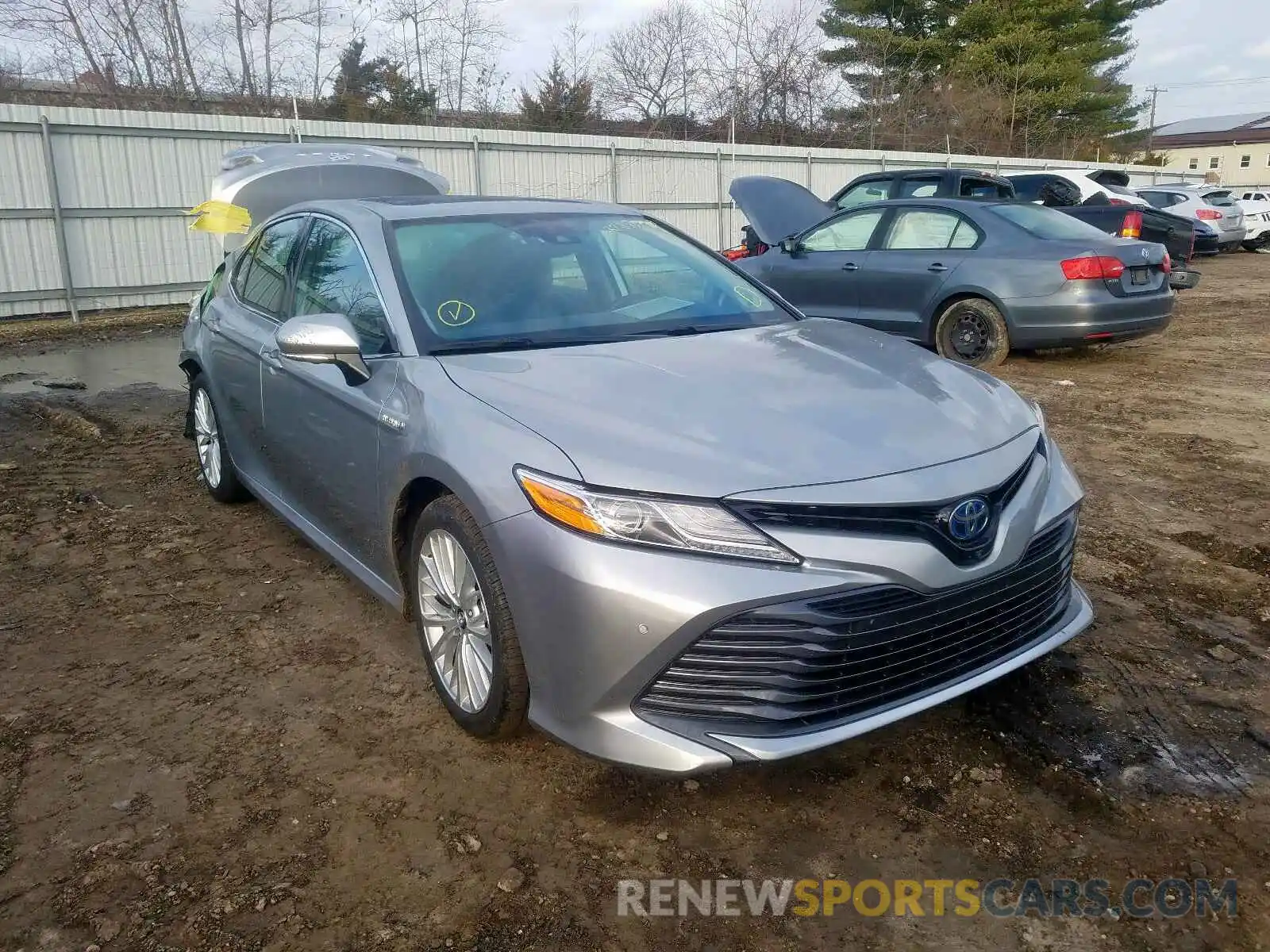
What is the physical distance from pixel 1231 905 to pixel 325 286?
3.42 m

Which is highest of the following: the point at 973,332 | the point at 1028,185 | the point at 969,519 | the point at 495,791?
the point at 1028,185

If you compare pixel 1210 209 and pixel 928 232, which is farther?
pixel 1210 209

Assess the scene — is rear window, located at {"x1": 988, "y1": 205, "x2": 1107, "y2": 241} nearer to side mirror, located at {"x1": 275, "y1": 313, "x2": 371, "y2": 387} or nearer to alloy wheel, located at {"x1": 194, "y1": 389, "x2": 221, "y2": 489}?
alloy wheel, located at {"x1": 194, "y1": 389, "x2": 221, "y2": 489}

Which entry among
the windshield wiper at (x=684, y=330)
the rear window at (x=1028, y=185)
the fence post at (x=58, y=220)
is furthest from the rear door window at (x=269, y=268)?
the rear window at (x=1028, y=185)

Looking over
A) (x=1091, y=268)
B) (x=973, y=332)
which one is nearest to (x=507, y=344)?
(x=973, y=332)

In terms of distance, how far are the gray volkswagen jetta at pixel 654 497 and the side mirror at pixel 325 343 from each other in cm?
1

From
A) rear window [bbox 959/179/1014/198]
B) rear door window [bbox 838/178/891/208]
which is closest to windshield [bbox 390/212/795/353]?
rear window [bbox 959/179/1014/198]

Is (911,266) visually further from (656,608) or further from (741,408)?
(656,608)

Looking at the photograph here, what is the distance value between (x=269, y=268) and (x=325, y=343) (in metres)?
1.61

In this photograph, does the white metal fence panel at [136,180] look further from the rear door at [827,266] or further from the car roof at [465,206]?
the car roof at [465,206]

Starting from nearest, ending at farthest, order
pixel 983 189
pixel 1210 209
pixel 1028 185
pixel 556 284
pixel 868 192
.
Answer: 1. pixel 556 284
2. pixel 983 189
3. pixel 868 192
4. pixel 1028 185
5. pixel 1210 209

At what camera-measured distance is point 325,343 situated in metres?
3.09

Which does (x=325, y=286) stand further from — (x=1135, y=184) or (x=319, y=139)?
(x=1135, y=184)

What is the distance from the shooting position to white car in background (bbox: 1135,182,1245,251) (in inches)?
818
